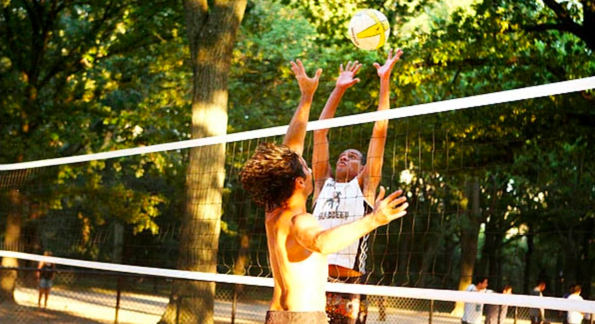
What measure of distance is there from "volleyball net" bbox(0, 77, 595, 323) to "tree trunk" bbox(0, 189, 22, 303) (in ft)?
0.14

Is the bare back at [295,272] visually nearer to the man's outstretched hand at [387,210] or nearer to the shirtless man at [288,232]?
the shirtless man at [288,232]

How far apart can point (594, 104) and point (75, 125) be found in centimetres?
1070

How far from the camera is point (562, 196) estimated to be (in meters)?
31.8

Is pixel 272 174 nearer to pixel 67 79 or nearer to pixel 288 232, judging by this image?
pixel 288 232

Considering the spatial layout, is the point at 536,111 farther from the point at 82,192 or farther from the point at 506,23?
the point at 82,192

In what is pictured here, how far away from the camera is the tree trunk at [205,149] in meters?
12.2

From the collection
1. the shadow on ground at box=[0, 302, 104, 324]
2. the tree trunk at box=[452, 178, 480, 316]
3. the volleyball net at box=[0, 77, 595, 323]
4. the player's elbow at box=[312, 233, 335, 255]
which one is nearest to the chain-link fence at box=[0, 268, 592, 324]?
the shadow on ground at box=[0, 302, 104, 324]

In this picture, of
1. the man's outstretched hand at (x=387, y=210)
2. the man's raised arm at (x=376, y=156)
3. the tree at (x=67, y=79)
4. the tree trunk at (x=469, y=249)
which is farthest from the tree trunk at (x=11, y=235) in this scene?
the tree trunk at (x=469, y=249)

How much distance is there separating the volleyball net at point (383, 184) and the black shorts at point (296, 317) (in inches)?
75.1

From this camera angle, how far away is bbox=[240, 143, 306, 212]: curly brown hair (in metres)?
3.98

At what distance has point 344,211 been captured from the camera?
19.6 feet

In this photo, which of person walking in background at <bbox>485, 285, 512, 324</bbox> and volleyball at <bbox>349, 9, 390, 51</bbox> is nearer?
volleyball at <bbox>349, 9, 390, 51</bbox>

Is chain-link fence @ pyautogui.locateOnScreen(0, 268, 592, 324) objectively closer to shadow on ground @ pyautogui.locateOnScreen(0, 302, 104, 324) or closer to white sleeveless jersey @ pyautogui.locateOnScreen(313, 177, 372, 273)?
shadow on ground @ pyautogui.locateOnScreen(0, 302, 104, 324)

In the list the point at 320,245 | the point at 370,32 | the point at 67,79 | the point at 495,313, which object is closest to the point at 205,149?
the point at 370,32
